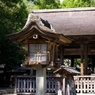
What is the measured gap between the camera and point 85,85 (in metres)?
15.1

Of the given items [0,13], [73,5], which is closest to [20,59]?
[73,5]

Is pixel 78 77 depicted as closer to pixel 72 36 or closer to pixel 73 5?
pixel 72 36

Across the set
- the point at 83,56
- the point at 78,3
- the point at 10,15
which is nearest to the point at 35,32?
the point at 83,56

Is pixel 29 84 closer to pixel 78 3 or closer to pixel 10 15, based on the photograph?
pixel 10 15

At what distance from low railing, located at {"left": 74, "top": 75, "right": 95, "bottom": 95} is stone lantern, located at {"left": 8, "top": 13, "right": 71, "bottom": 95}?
7.92ft

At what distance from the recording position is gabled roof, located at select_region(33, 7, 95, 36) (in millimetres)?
16823

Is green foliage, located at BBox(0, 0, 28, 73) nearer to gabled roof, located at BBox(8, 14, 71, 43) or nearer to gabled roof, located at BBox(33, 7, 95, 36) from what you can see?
gabled roof, located at BBox(33, 7, 95, 36)

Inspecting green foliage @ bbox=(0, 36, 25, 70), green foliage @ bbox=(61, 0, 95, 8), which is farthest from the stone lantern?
green foliage @ bbox=(61, 0, 95, 8)

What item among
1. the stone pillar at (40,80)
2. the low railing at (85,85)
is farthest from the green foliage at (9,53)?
the stone pillar at (40,80)

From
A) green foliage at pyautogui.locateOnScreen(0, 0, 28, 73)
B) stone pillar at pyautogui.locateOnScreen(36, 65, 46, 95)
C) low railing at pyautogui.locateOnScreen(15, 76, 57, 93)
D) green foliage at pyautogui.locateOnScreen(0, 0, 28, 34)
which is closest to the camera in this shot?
stone pillar at pyautogui.locateOnScreen(36, 65, 46, 95)

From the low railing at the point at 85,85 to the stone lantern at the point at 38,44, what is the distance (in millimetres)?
2415

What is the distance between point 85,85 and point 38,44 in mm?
3529

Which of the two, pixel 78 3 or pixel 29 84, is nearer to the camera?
pixel 29 84

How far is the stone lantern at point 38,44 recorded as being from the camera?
13.1 m
